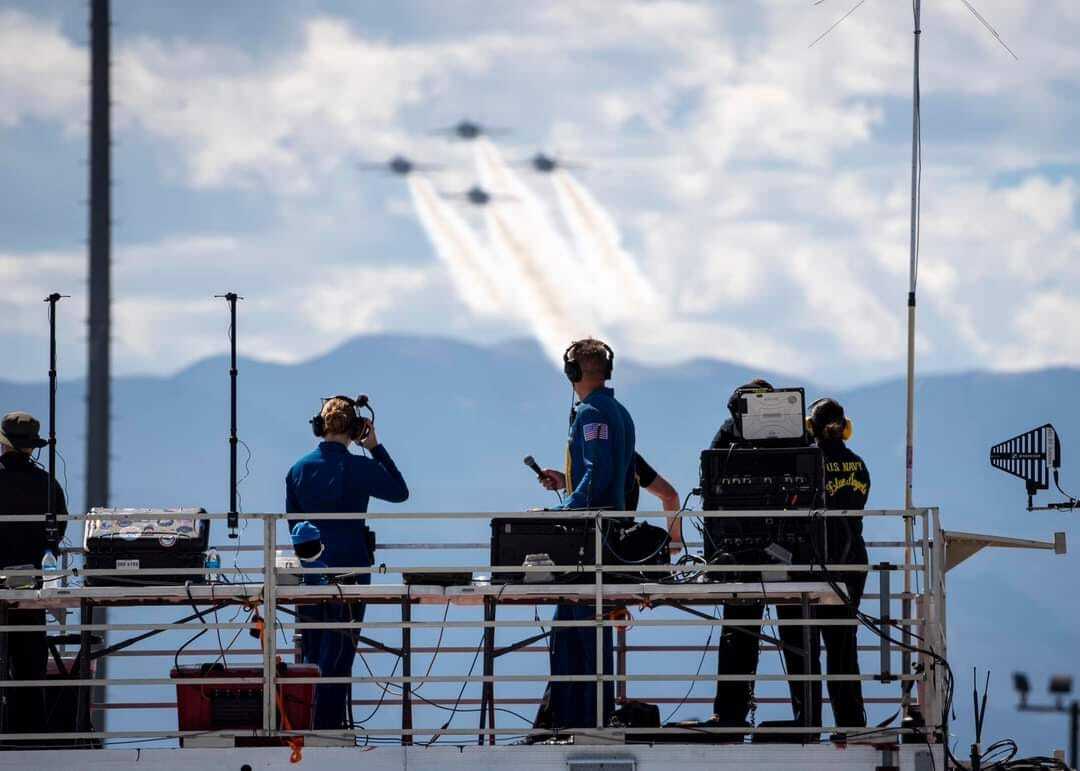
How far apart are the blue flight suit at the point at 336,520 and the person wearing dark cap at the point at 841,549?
9.20 feet

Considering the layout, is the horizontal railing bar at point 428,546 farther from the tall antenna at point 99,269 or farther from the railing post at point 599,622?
the tall antenna at point 99,269

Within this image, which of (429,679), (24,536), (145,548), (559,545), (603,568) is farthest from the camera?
(24,536)

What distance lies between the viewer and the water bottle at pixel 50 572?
1144 cm

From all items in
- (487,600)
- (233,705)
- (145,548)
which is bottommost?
(233,705)

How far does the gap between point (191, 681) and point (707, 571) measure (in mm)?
3203

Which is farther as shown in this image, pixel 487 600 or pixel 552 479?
pixel 552 479

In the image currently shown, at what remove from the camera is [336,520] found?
1227cm

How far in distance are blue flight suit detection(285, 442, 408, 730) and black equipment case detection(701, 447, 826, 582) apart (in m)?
2.01

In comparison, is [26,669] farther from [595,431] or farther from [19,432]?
[595,431]

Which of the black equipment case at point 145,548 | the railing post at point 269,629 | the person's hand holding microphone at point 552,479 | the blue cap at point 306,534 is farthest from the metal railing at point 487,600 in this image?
the person's hand holding microphone at point 552,479

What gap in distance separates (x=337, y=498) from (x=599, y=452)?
5.80ft

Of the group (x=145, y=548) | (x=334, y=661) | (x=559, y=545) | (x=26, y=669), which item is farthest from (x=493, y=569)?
(x=26, y=669)

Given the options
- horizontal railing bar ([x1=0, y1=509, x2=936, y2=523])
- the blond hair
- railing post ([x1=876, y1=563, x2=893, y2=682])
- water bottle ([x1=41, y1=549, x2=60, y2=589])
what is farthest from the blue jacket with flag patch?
water bottle ([x1=41, y1=549, x2=60, y2=589])

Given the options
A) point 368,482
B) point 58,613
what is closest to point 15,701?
point 58,613
